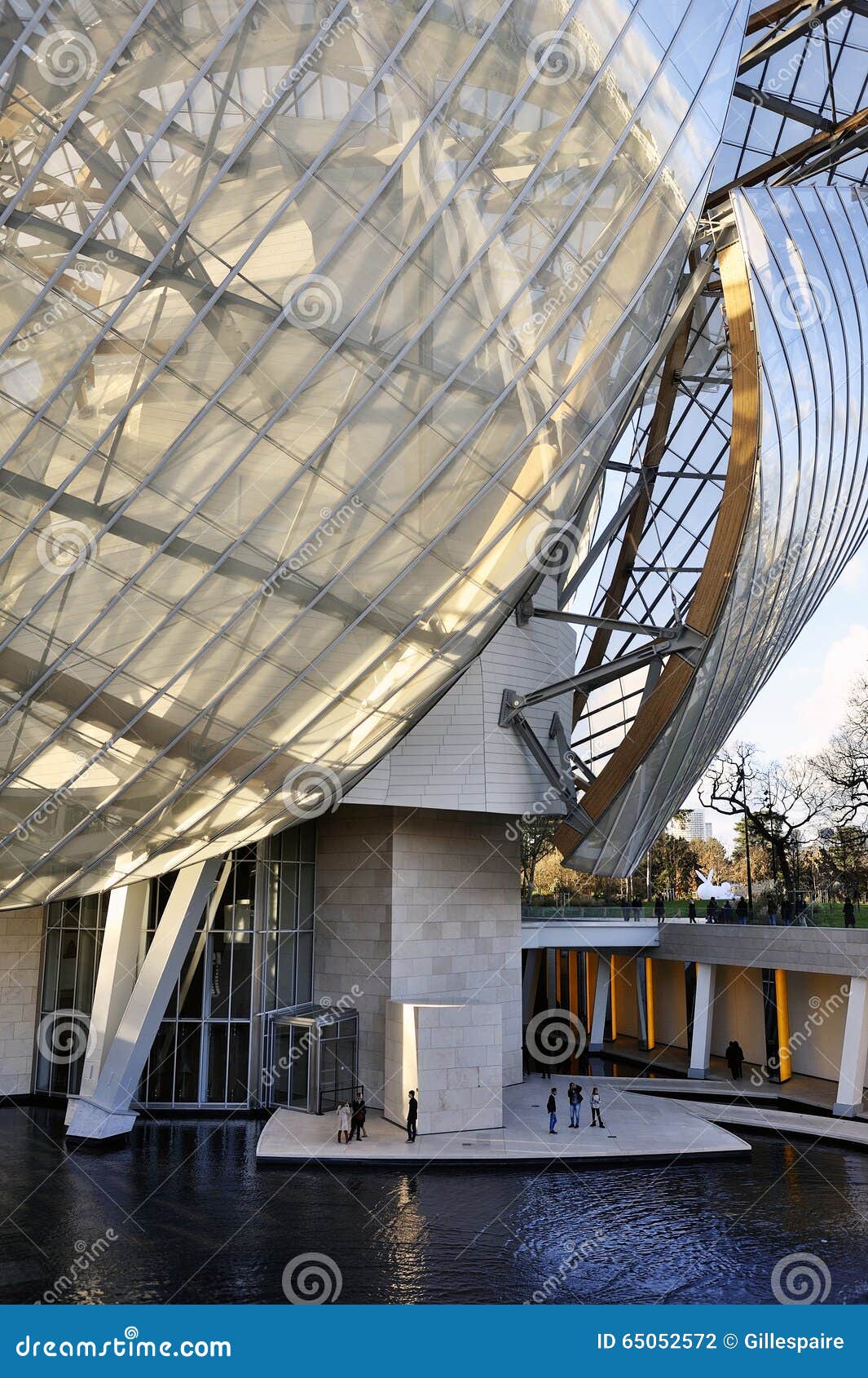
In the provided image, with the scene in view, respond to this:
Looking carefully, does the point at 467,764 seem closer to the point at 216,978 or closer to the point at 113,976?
the point at 216,978

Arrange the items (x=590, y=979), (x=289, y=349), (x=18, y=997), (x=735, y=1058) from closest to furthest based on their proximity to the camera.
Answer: (x=289, y=349)
(x=18, y=997)
(x=735, y=1058)
(x=590, y=979)

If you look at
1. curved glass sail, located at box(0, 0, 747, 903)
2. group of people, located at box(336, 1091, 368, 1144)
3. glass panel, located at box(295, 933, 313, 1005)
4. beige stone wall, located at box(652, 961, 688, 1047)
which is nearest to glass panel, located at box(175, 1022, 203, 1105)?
glass panel, located at box(295, 933, 313, 1005)

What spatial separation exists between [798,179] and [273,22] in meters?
25.6

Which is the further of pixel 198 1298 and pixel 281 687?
pixel 281 687

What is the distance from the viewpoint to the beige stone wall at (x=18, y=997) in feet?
94.3

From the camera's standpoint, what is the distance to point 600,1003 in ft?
146

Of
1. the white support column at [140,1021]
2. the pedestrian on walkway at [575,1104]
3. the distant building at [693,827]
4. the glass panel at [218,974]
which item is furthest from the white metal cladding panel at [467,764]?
the distant building at [693,827]

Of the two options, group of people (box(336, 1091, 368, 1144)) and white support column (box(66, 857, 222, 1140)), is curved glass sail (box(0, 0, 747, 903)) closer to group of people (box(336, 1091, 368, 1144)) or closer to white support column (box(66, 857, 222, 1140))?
white support column (box(66, 857, 222, 1140))

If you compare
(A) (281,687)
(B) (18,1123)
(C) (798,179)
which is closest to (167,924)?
(B) (18,1123)

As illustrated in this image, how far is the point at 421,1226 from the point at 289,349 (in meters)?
14.2

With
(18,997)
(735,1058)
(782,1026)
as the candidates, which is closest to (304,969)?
(18,997)

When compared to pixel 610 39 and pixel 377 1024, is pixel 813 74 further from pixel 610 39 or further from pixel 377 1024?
pixel 377 1024

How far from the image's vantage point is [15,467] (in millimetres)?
13938

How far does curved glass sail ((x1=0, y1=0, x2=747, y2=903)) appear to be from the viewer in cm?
1310
